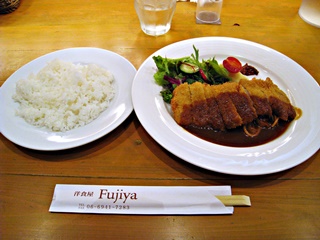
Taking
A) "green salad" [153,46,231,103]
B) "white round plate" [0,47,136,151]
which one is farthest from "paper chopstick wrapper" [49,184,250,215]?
"green salad" [153,46,231,103]

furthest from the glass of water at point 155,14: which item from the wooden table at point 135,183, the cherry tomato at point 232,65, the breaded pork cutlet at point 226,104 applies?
the breaded pork cutlet at point 226,104

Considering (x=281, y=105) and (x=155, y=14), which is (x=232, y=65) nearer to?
(x=281, y=105)

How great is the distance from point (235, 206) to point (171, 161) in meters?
0.39

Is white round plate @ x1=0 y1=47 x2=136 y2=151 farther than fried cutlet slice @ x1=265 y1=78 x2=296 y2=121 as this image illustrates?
No

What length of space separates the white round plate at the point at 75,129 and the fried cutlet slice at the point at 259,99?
2.52 feet

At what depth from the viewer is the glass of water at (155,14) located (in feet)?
6.92

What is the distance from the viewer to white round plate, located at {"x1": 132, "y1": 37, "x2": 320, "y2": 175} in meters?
1.24

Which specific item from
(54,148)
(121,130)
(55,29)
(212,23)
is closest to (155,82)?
(121,130)

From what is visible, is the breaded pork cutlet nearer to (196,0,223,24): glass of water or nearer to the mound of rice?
the mound of rice

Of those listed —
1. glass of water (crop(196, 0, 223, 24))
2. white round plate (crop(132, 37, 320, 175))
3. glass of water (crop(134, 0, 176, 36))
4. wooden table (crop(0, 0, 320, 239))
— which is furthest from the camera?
glass of water (crop(196, 0, 223, 24))

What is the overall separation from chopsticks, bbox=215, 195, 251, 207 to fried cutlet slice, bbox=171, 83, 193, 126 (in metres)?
0.49

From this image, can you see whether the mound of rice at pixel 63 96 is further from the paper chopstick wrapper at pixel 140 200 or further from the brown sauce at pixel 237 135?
the brown sauce at pixel 237 135

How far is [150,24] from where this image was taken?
2.23m

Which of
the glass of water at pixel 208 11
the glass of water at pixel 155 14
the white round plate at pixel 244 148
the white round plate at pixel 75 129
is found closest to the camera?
the white round plate at pixel 244 148
